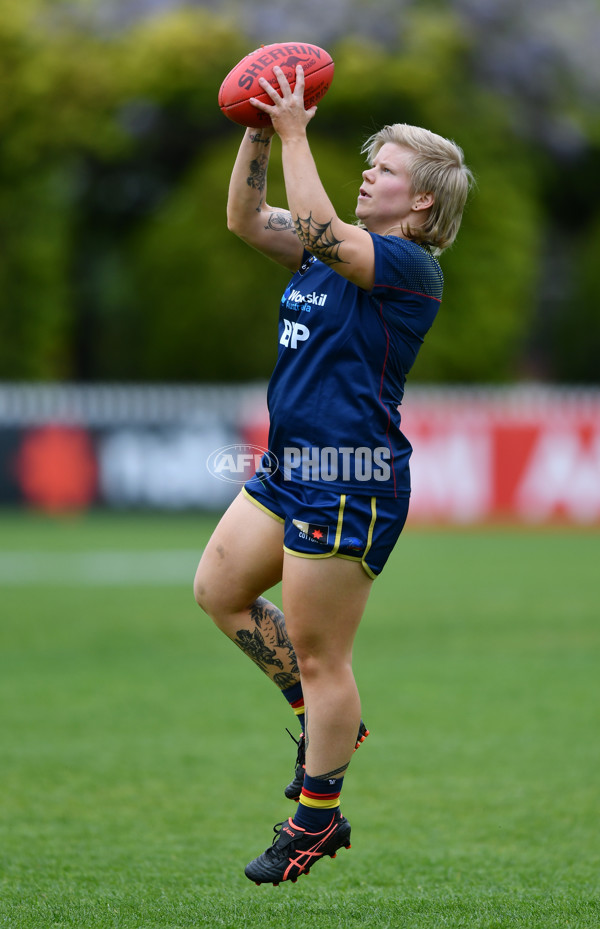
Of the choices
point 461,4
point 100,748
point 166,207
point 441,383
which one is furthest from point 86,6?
point 100,748

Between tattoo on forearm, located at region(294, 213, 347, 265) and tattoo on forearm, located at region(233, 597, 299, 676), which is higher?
tattoo on forearm, located at region(294, 213, 347, 265)

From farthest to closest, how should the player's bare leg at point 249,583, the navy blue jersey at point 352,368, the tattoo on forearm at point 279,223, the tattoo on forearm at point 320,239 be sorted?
the tattoo on forearm at point 279,223 → the player's bare leg at point 249,583 → the navy blue jersey at point 352,368 → the tattoo on forearm at point 320,239

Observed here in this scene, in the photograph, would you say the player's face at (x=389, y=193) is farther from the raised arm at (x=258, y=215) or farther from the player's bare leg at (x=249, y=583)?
the player's bare leg at (x=249, y=583)

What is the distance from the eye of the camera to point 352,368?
3.43 meters

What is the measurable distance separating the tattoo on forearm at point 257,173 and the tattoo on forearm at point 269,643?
1297mm

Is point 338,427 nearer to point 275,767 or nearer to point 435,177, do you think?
point 435,177

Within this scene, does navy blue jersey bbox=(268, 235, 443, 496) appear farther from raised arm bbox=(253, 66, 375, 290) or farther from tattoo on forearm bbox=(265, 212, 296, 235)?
tattoo on forearm bbox=(265, 212, 296, 235)

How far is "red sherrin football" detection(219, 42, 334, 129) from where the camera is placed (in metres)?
3.46

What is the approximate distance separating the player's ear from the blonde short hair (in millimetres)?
10

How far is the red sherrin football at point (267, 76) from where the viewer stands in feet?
11.3

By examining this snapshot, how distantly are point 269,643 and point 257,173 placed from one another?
1.45m

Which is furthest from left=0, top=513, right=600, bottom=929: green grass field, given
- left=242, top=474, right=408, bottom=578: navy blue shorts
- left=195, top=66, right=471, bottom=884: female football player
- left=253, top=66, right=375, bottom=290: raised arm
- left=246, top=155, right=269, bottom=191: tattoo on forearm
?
left=246, top=155, right=269, bottom=191: tattoo on forearm

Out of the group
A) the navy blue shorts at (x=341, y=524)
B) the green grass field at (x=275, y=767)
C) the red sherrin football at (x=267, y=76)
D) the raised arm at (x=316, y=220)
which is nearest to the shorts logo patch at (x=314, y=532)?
the navy blue shorts at (x=341, y=524)

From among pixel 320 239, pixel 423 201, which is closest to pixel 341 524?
pixel 320 239
